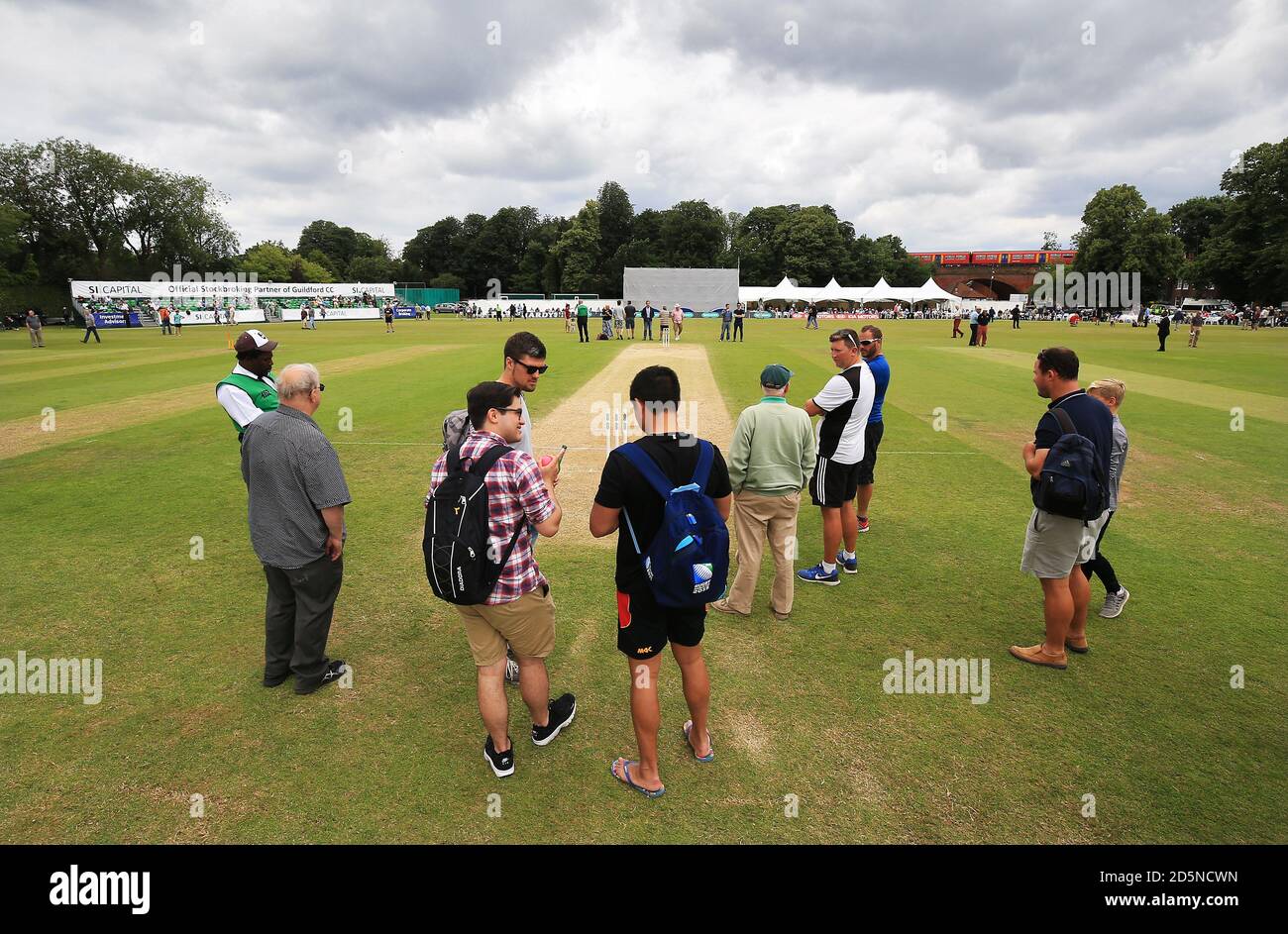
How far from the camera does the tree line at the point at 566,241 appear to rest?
62.4 metres

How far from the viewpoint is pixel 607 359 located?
79.9ft

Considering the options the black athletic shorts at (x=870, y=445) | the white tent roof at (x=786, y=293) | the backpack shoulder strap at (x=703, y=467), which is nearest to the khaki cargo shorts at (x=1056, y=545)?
the black athletic shorts at (x=870, y=445)

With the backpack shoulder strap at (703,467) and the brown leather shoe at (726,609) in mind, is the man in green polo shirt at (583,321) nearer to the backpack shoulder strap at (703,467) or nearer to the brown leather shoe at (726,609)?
the brown leather shoe at (726,609)

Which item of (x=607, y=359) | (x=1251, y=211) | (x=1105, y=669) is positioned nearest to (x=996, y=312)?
(x=1251, y=211)

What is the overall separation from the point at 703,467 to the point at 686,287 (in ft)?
230

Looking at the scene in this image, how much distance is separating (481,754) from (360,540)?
13.6 ft

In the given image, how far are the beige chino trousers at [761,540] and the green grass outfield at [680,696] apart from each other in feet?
0.83

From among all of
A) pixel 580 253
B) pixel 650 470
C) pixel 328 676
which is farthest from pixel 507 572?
pixel 580 253

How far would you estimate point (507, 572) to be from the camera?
3346 millimetres

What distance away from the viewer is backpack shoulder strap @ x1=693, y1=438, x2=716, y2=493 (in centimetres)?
316

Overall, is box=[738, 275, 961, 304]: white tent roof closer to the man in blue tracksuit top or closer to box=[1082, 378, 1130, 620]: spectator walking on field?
the man in blue tracksuit top

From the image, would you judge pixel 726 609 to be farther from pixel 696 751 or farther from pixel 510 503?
pixel 510 503

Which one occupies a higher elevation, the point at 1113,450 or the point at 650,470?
the point at 650,470
